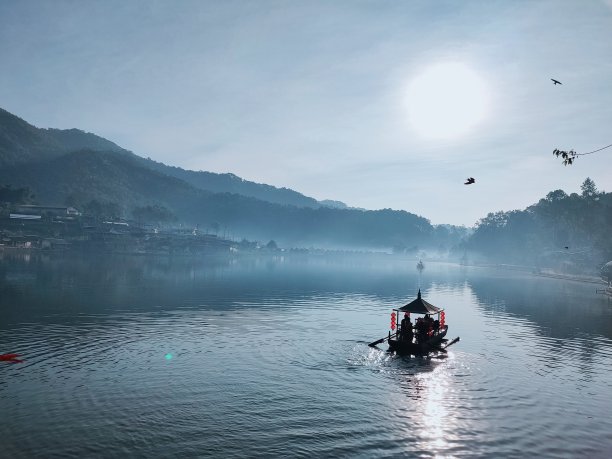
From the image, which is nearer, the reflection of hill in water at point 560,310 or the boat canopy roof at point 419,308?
the boat canopy roof at point 419,308

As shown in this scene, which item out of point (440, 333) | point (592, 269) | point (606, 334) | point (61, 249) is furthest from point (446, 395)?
point (61, 249)

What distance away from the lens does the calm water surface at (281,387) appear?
21.2m

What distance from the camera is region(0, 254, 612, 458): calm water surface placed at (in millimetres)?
21234

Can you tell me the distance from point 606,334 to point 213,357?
50.4m

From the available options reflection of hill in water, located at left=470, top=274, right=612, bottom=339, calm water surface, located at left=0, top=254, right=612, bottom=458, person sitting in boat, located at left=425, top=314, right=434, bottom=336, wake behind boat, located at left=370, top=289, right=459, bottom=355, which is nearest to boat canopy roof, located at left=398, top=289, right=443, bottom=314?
wake behind boat, located at left=370, top=289, right=459, bottom=355

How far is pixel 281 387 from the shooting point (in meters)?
29.3

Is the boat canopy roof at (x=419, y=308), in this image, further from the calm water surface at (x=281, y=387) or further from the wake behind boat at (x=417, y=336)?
the calm water surface at (x=281, y=387)

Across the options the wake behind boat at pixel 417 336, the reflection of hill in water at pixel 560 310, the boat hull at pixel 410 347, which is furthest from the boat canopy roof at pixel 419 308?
the reflection of hill in water at pixel 560 310

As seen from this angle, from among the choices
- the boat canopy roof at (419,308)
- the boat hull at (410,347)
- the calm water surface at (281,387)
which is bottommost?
the calm water surface at (281,387)

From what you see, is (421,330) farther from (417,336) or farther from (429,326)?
(429,326)

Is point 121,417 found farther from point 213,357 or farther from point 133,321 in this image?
point 133,321

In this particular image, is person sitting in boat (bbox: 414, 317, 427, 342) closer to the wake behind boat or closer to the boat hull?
the wake behind boat

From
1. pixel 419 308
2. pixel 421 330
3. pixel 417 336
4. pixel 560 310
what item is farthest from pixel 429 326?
pixel 560 310

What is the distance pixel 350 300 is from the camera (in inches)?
3196
